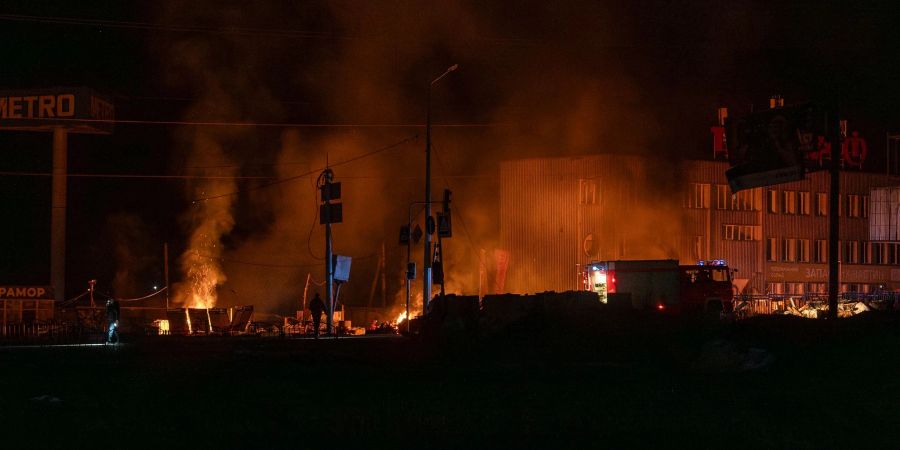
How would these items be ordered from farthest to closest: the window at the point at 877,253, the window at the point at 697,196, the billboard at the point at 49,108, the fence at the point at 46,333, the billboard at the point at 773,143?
the window at the point at 877,253 < the window at the point at 697,196 < the billboard at the point at 49,108 < the fence at the point at 46,333 < the billboard at the point at 773,143

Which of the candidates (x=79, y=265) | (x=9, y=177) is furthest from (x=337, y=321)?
(x=9, y=177)

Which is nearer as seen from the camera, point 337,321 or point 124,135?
point 337,321

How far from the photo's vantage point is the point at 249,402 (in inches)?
555

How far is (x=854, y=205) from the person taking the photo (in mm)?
60750

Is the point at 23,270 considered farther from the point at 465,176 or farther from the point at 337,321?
the point at 465,176

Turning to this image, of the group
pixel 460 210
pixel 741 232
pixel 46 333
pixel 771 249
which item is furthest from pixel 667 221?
pixel 46 333

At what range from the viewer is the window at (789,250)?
188 feet

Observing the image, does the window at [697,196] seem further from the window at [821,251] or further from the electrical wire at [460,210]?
the electrical wire at [460,210]

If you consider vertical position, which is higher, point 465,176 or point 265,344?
point 465,176

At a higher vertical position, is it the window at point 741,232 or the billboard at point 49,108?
the billboard at point 49,108

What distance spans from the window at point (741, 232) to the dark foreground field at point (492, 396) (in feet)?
108

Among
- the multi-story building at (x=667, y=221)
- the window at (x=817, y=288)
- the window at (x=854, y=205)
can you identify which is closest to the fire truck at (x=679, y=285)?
the multi-story building at (x=667, y=221)

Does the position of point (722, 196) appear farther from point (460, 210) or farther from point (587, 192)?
point (460, 210)

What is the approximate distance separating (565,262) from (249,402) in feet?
126
